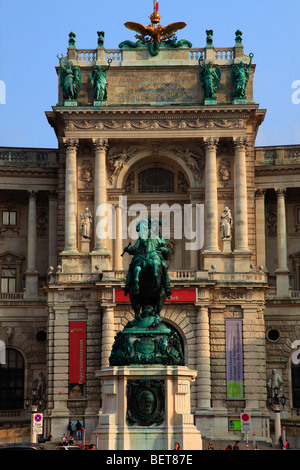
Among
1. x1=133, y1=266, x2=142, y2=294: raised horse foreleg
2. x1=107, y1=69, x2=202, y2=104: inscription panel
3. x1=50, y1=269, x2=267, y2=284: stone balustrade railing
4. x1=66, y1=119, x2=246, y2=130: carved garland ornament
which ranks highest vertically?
x1=107, y1=69, x2=202, y2=104: inscription panel

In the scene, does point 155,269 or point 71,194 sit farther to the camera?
point 71,194

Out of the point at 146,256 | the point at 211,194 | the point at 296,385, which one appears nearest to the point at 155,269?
the point at 146,256

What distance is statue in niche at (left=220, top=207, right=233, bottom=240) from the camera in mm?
64438

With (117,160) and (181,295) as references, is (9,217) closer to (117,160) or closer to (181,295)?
(117,160)

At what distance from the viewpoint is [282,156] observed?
235 ft

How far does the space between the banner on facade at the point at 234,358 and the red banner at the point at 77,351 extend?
883 cm

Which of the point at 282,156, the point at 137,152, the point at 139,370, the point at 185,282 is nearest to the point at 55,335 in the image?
the point at 185,282

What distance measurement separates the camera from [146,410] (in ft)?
118

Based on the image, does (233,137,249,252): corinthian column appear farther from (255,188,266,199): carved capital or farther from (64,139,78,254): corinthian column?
(64,139,78,254): corinthian column

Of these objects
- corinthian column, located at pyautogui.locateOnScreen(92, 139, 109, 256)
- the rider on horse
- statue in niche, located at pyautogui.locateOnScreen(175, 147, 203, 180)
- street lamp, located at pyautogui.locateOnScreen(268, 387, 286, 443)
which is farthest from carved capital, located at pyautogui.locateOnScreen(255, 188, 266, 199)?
the rider on horse

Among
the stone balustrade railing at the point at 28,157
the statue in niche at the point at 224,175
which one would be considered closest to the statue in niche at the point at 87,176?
the stone balustrade railing at the point at 28,157

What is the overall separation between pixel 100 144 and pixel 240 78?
10.2 meters

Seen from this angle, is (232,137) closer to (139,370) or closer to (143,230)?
(143,230)

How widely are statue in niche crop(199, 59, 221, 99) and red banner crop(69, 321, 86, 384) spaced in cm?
1711
